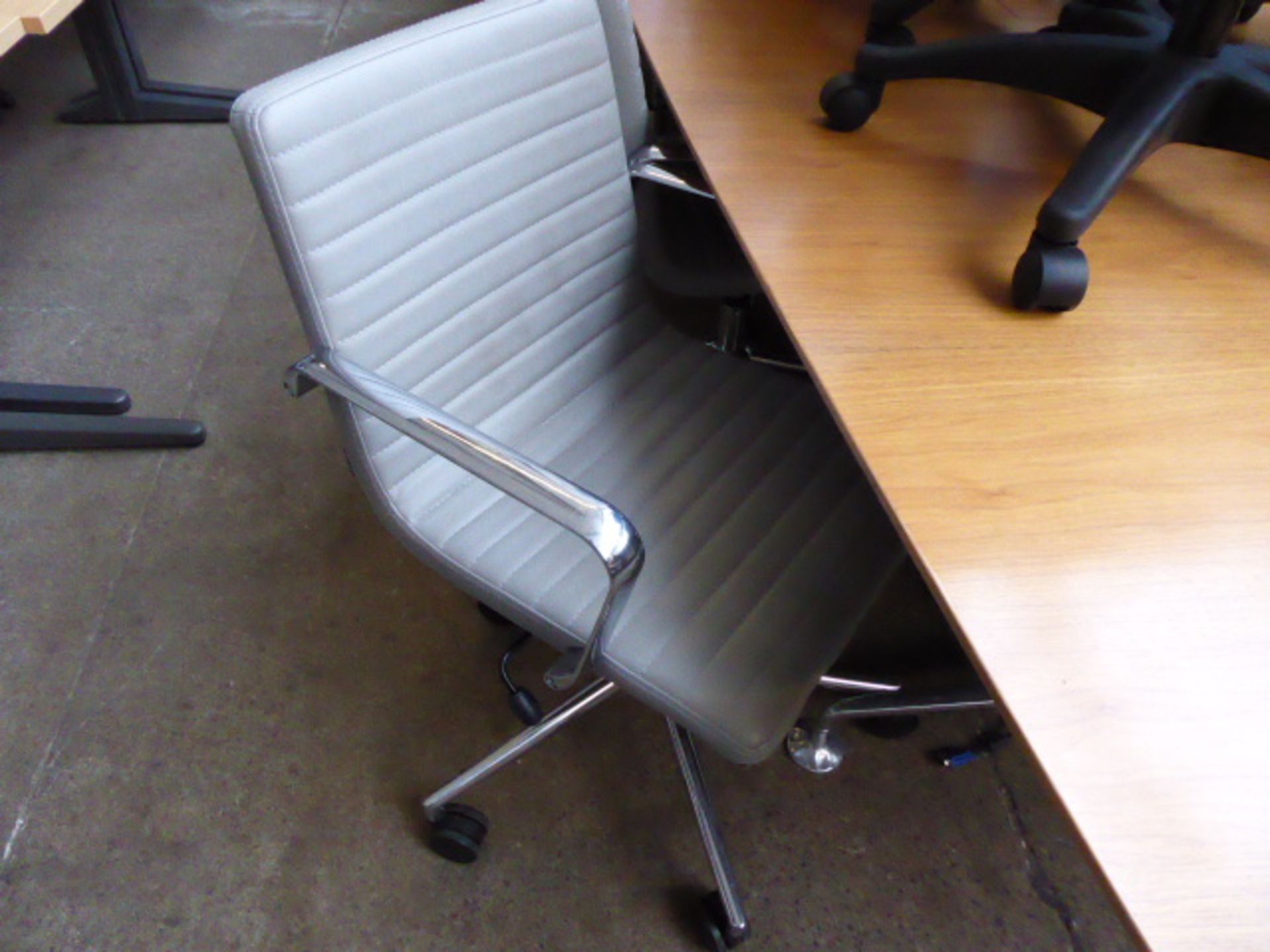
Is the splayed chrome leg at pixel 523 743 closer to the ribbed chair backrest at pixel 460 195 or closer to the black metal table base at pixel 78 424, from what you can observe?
the ribbed chair backrest at pixel 460 195

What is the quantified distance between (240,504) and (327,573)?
0.79ft

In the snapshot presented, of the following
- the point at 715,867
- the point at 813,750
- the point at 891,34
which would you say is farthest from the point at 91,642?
the point at 891,34

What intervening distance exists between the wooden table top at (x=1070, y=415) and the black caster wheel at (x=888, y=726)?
730 millimetres

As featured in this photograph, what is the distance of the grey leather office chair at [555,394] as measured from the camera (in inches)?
26.8

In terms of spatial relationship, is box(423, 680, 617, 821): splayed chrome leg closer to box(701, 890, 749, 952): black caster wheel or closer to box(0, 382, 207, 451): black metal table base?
box(701, 890, 749, 952): black caster wheel

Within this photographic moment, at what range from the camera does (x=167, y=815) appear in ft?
3.79

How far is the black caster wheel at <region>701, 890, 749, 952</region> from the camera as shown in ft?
3.42

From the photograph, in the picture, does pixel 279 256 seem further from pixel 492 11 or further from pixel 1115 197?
pixel 1115 197

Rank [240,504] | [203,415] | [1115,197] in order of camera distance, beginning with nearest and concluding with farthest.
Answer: [1115,197] < [240,504] < [203,415]

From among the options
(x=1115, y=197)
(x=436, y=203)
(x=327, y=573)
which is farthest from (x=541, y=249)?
(x=327, y=573)

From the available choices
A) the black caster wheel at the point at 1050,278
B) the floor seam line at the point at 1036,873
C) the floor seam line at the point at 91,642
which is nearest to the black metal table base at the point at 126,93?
the floor seam line at the point at 91,642

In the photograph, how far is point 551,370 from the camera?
98cm

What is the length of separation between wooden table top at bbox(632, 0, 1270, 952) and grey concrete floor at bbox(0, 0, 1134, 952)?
498 mm

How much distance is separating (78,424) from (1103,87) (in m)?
1.70
